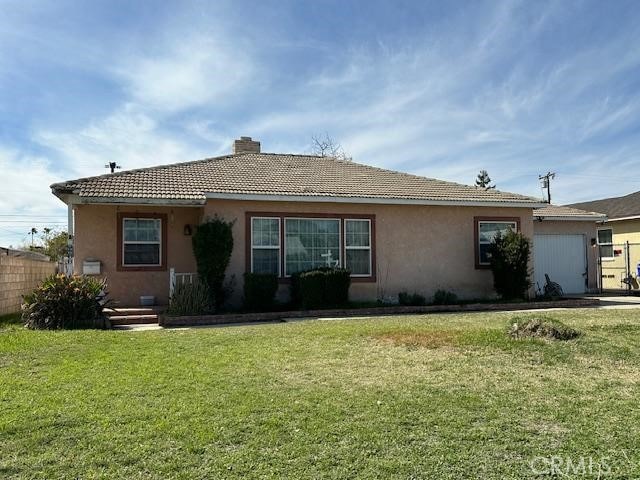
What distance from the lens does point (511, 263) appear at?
14.7 m

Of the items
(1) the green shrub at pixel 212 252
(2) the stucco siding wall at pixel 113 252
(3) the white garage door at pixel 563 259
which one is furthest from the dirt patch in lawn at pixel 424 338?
(3) the white garage door at pixel 563 259

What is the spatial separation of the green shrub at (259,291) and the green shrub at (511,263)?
649cm

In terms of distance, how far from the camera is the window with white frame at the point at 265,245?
1380cm

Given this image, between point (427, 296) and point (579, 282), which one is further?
point (579, 282)

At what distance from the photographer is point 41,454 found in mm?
3727

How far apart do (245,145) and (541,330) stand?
13.6m

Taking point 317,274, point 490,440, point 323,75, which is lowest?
point 490,440

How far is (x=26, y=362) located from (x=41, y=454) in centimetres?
370

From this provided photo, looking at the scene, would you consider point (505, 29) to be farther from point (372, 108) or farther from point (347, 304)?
point (347, 304)

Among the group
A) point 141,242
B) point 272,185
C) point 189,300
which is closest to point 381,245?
point 272,185

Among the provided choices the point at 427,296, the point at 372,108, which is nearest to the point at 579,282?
the point at 427,296

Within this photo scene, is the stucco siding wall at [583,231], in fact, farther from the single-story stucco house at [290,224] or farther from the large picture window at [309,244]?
the large picture window at [309,244]

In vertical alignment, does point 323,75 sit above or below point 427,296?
above

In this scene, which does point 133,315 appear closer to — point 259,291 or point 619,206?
point 259,291
